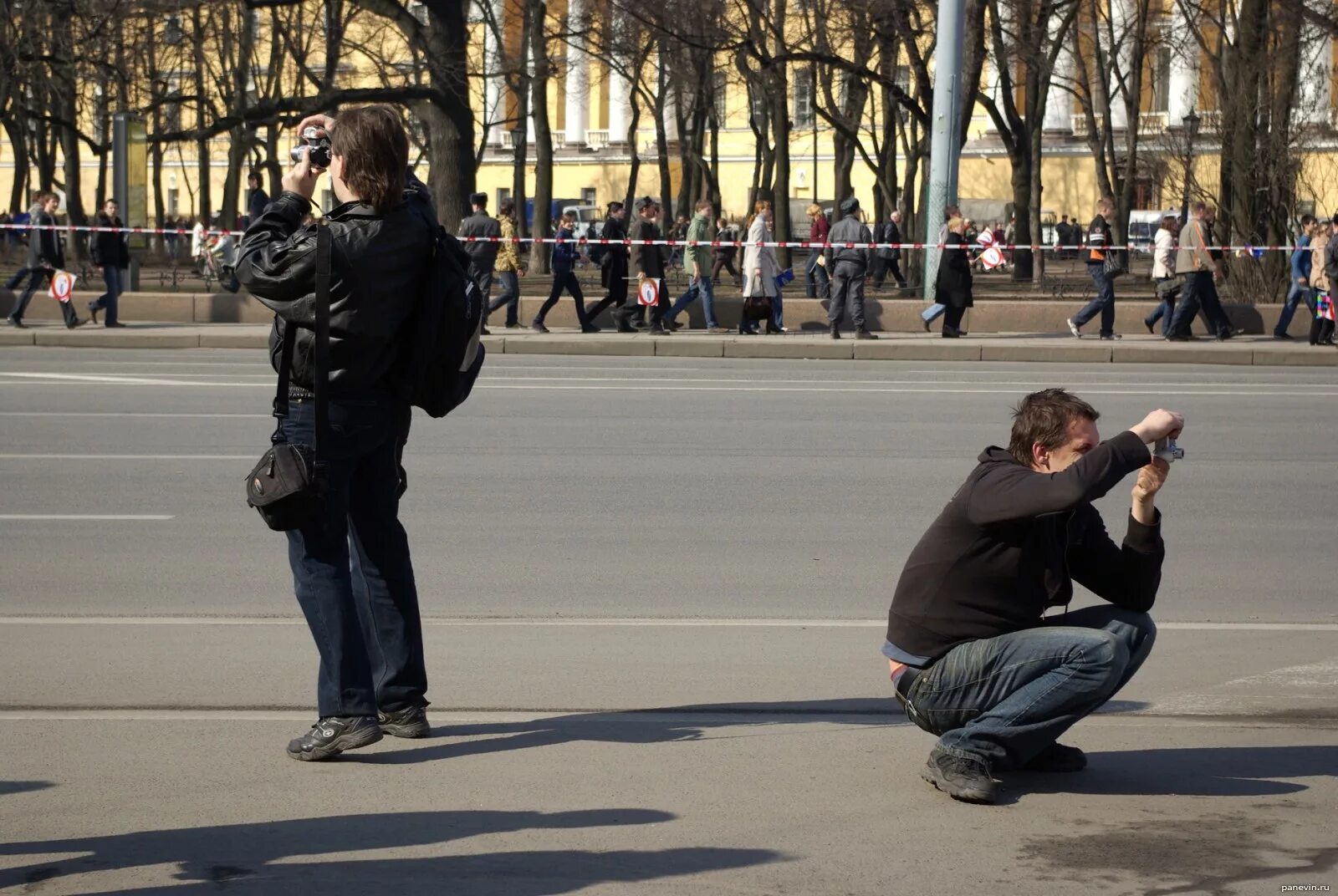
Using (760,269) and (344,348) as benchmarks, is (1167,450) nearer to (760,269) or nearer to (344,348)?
(344,348)

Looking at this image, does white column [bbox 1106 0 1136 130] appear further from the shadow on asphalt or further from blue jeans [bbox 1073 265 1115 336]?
the shadow on asphalt

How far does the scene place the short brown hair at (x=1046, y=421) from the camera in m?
4.78

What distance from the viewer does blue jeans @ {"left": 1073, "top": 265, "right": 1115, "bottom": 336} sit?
23328mm

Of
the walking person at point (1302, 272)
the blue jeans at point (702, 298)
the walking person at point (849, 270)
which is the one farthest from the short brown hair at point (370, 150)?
the walking person at point (1302, 272)

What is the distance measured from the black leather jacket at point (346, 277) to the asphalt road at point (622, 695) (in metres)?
1.15

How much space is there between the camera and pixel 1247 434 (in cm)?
1377

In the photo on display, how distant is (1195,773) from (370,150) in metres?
2.88

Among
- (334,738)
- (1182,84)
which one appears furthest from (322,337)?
(1182,84)

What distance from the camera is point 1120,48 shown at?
148 feet

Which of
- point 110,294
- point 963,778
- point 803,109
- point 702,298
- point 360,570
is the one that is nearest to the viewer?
point 963,778

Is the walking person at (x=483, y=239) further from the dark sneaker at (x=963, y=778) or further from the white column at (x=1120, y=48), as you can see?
the white column at (x=1120, y=48)

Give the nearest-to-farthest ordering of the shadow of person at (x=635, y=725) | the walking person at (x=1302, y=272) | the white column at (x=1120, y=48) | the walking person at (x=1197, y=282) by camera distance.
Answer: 1. the shadow of person at (x=635, y=725)
2. the walking person at (x=1197, y=282)
3. the walking person at (x=1302, y=272)
4. the white column at (x=1120, y=48)

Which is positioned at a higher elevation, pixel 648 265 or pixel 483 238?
pixel 483 238

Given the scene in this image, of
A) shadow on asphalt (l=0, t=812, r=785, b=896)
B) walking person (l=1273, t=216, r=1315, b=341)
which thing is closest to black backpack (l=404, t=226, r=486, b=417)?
shadow on asphalt (l=0, t=812, r=785, b=896)
